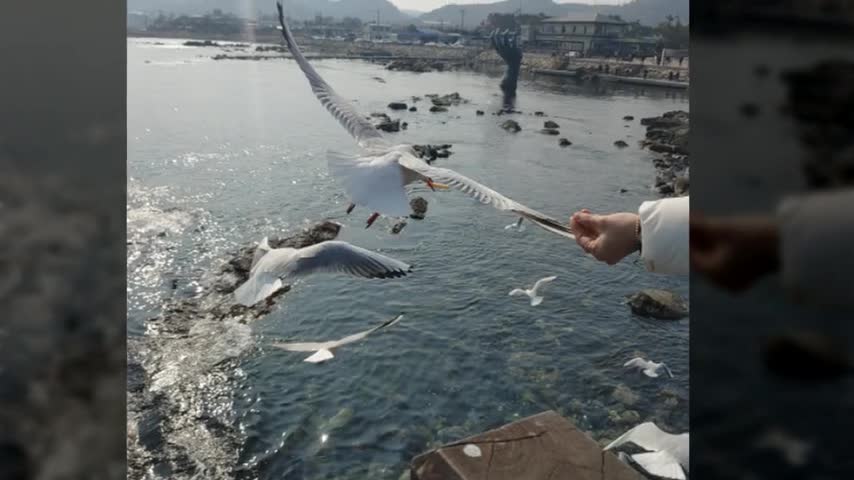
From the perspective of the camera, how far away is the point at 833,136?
24 centimetres

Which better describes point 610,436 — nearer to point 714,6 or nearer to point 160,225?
point 714,6

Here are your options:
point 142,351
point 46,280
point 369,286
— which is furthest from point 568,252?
point 46,280

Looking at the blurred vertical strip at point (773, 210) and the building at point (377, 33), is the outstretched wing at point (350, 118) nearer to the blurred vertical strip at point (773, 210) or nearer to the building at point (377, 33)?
the blurred vertical strip at point (773, 210)

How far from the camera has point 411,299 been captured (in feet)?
14.0

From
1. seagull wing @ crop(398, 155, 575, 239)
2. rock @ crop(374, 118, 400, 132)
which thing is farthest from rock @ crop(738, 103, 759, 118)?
rock @ crop(374, 118, 400, 132)

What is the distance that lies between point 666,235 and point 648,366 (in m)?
3.16

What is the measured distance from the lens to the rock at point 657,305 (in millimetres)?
3996

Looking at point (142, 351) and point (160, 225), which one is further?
point (160, 225)

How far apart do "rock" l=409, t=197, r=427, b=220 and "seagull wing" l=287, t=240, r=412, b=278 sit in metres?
2.96

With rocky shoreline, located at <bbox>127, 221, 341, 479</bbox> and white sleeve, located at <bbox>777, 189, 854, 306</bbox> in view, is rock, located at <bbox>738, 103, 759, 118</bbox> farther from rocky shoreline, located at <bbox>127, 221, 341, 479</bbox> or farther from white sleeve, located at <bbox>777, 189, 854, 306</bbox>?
rocky shoreline, located at <bbox>127, 221, 341, 479</bbox>

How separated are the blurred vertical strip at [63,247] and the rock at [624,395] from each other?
2.99 m

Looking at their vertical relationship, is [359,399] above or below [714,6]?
below

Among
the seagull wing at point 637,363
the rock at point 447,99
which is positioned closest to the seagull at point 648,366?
the seagull wing at point 637,363

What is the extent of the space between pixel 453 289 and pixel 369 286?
56 cm
